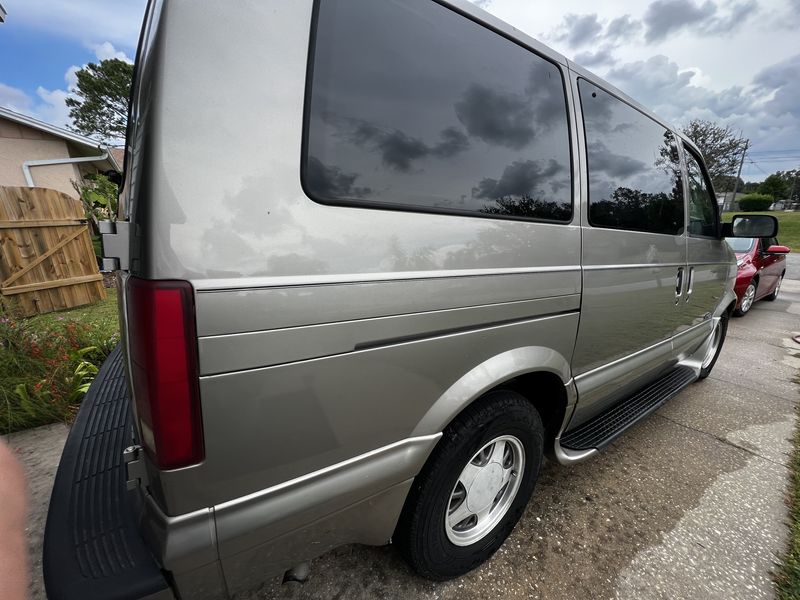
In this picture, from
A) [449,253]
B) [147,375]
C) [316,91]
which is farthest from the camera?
[449,253]

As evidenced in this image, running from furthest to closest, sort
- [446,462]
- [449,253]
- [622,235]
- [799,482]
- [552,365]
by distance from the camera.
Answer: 1. [799,482]
2. [622,235]
3. [552,365]
4. [446,462]
5. [449,253]

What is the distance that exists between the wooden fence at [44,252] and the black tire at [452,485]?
20.1ft

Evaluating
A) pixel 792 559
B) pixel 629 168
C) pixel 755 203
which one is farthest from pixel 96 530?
pixel 755 203

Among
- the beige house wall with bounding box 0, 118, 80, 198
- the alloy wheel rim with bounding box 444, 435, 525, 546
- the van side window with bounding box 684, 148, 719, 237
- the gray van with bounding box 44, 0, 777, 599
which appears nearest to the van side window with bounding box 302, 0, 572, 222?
the gray van with bounding box 44, 0, 777, 599

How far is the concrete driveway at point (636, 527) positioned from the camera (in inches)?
65.5

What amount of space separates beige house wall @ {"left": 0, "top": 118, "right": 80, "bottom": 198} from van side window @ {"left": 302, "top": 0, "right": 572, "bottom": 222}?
11715 millimetres

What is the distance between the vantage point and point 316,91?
98cm

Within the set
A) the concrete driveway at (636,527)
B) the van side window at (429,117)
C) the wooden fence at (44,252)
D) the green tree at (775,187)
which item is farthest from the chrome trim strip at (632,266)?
the green tree at (775,187)

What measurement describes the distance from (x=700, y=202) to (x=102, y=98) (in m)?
29.9

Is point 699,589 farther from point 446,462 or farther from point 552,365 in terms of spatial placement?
point 446,462

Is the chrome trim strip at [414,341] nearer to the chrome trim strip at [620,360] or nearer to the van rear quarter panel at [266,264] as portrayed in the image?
the van rear quarter panel at [266,264]

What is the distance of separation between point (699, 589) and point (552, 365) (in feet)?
3.92

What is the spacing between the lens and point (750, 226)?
3.21m

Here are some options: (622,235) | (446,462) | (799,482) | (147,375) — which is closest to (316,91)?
(147,375)
